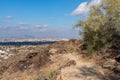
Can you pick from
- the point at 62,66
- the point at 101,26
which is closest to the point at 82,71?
the point at 62,66

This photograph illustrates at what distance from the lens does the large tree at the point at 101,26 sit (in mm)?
17609

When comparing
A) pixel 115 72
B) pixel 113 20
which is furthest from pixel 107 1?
pixel 115 72

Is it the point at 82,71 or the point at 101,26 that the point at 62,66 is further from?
the point at 101,26

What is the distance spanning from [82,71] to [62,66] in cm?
142

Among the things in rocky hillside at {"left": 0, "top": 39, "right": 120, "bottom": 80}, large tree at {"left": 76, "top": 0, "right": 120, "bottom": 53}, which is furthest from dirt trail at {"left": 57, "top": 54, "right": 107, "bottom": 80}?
large tree at {"left": 76, "top": 0, "right": 120, "bottom": 53}

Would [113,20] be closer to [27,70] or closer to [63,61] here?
[63,61]

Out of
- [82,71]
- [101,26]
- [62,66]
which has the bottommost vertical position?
[82,71]

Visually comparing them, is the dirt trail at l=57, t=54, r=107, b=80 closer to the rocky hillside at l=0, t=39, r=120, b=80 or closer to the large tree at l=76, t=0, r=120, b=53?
the rocky hillside at l=0, t=39, r=120, b=80

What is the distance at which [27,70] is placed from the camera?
60.2ft

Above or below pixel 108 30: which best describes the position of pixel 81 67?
below

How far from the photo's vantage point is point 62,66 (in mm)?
17406

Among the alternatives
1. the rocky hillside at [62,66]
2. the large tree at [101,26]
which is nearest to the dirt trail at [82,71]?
the rocky hillside at [62,66]

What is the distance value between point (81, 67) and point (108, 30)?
2604 millimetres

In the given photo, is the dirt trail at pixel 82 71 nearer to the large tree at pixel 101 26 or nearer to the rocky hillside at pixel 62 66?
the rocky hillside at pixel 62 66
